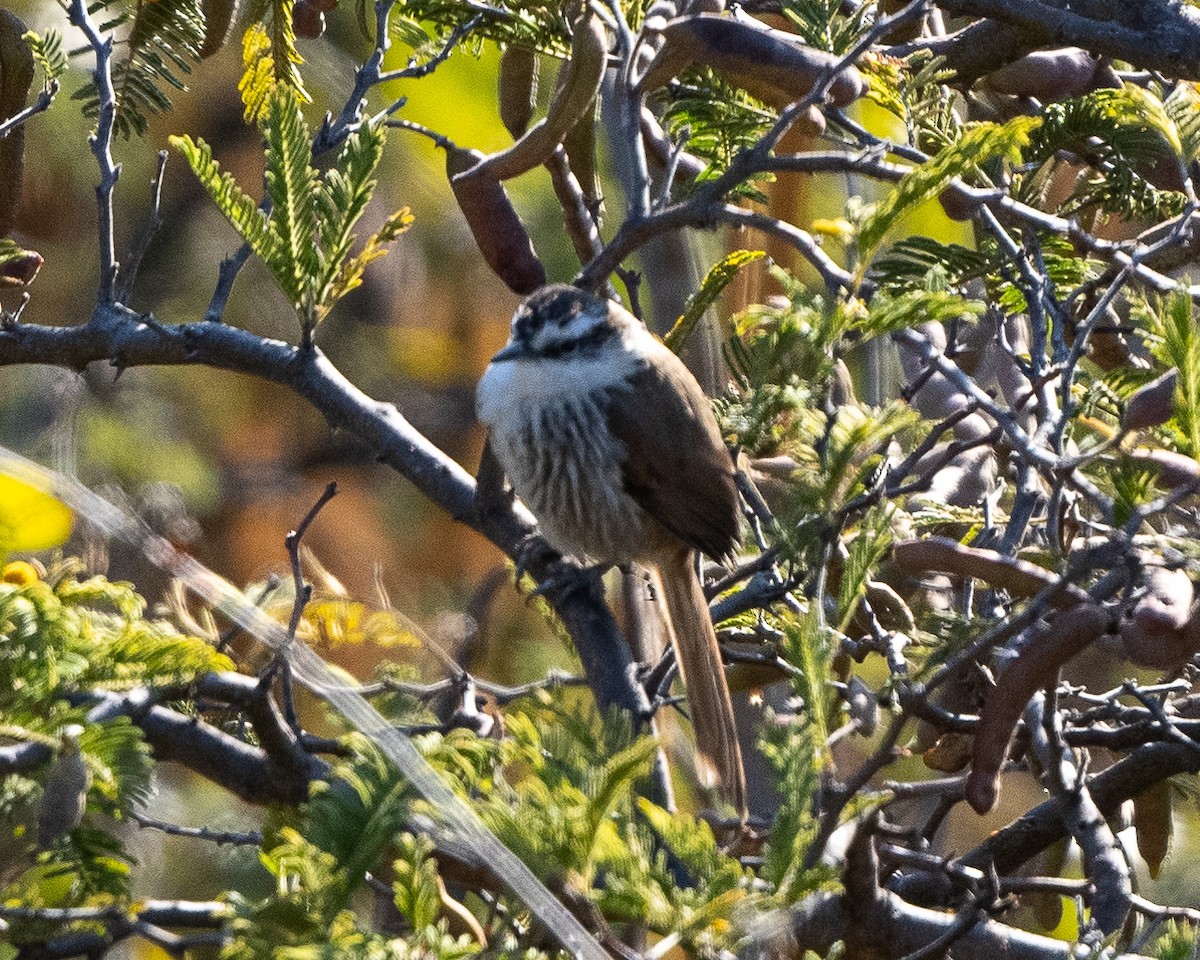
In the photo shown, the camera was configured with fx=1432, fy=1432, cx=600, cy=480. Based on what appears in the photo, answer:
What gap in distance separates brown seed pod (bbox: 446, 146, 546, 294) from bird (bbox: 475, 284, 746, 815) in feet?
1.35

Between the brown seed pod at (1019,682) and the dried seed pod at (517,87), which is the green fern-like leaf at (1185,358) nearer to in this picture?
the brown seed pod at (1019,682)

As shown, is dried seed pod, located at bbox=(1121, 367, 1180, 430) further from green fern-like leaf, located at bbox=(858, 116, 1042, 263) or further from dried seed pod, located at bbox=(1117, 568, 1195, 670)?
green fern-like leaf, located at bbox=(858, 116, 1042, 263)

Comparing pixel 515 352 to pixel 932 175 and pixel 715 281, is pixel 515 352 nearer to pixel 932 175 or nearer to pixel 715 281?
pixel 715 281

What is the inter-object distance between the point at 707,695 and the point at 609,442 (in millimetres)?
910

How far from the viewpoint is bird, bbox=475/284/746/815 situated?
3.69 m

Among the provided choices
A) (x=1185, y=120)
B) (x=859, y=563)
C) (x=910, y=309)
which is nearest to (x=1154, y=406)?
(x=910, y=309)

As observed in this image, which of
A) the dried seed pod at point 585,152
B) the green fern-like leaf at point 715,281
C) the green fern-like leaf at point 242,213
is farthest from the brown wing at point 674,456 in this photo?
the green fern-like leaf at point 242,213

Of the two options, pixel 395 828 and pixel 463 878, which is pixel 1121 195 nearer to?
pixel 463 878

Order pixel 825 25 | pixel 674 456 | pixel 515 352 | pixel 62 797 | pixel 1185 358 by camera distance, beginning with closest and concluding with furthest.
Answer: pixel 62 797
pixel 1185 358
pixel 825 25
pixel 515 352
pixel 674 456

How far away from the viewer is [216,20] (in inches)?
114

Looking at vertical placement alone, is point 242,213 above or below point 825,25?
below

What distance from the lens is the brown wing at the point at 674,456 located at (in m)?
3.74

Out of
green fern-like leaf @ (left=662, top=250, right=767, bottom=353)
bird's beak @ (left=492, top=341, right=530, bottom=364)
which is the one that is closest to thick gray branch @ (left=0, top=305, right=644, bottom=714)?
bird's beak @ (left=492, top=341, right=530, bottom=364)

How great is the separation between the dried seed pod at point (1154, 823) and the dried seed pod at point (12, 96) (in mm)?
2752
